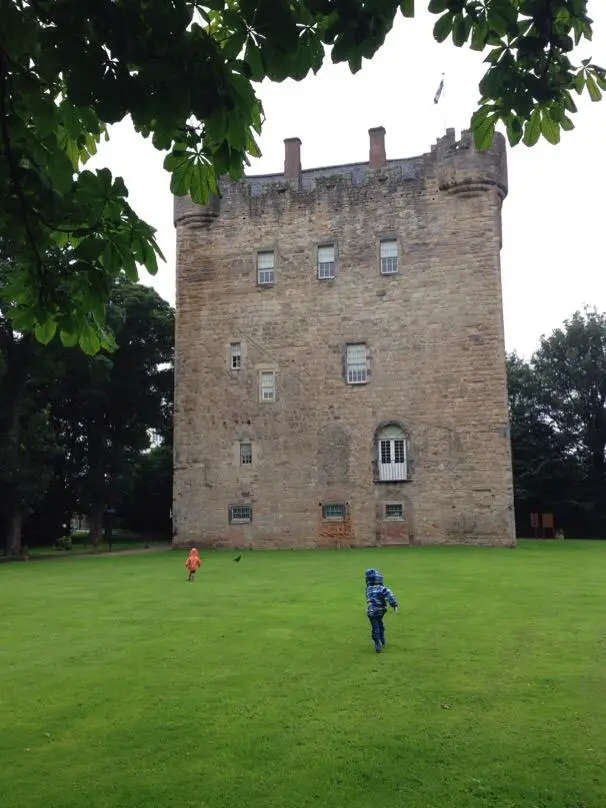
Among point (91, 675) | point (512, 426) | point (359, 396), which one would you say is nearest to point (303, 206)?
point (359, 396)

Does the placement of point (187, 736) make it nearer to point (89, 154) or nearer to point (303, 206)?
point (89, 154)

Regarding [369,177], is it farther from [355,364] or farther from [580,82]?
[580,82]

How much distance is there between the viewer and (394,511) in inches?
1237

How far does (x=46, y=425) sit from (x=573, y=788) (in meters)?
32.7

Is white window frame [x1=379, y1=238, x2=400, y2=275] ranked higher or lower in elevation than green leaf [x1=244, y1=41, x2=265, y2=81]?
higher

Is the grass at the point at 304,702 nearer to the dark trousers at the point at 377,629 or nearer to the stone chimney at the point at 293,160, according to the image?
the dark trousers at the point at 377,629

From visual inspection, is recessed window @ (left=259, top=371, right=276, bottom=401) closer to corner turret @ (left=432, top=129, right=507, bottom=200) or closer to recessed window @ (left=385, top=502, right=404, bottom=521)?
recessed window @ (left=385, top=502, right=404, bottom=521)

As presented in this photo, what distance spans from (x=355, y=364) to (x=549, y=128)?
27761 mm

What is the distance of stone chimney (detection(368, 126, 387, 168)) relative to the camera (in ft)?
114

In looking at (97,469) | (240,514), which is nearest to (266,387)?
(240,514)

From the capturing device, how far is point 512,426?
157ft

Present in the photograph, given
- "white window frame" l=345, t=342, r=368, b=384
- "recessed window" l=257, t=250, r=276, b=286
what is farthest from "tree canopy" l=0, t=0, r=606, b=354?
"recessed window" l=257, t=250, r=276, b=286

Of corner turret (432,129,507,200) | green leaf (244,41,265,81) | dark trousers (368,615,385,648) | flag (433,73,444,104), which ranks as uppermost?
flag (433,73,444,104)

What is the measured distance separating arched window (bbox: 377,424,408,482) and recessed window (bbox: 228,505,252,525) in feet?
19.9
